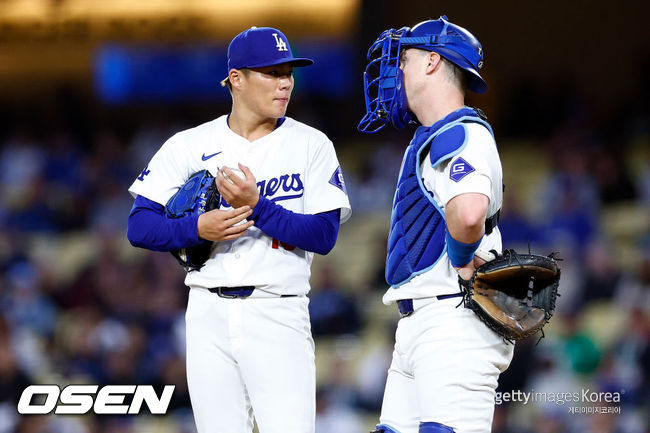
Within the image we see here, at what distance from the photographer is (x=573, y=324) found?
6.65 metres

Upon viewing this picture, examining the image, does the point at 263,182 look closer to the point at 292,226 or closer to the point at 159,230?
the point at 292,226

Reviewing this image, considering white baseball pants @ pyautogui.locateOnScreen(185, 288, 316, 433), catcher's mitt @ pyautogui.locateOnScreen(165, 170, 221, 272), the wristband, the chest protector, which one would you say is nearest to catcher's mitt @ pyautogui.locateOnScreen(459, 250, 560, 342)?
the wristband

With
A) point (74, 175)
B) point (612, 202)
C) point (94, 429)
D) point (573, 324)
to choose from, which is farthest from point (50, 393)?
point (74, 175)

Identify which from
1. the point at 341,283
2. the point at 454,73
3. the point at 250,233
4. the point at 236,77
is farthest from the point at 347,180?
the point at 454,73

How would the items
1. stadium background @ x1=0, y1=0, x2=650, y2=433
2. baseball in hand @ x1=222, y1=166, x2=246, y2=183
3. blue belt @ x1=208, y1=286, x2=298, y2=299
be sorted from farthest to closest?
1. stadium background @ x1=0, y1=0, x2=650, y2=433
2. blue belt @ x1=208, y1=286, x2=298, y2=299
3. baseball in hand @ x1=222, y1=166, x2=246, y2=183

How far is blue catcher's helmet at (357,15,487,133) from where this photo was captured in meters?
2.77

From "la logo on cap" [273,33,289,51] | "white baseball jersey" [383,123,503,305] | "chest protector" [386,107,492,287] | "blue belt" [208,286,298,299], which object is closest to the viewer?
"white baseball jersey" [383,123,503,305]

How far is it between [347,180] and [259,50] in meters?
6.96

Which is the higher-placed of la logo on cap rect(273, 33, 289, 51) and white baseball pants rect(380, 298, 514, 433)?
la logo on cap rect(273, 33, 289, 51)

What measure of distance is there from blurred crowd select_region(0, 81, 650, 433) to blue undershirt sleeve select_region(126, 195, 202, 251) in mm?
3266

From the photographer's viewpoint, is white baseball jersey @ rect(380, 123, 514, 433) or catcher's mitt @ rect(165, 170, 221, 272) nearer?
white baseball jersey @ rect(380, 123, 514, 433)

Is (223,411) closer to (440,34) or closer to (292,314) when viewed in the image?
(292,314)

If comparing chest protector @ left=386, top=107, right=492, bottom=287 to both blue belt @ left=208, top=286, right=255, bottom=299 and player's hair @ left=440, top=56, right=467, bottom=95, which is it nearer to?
player's hair @ left=440, top=56, right=467, bottom=95

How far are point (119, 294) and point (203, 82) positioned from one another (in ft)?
11.5
